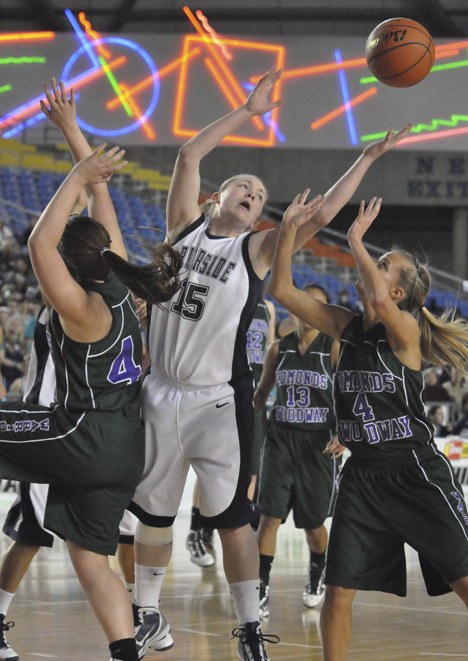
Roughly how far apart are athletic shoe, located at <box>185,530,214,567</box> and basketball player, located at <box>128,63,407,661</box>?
113 inches

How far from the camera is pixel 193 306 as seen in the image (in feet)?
13.1

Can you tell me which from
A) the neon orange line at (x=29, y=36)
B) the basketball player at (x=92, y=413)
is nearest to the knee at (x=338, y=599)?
the basketball player at (x=92, y=413)

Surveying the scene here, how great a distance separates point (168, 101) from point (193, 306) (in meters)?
15.2

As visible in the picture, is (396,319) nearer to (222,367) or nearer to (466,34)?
(222,367)

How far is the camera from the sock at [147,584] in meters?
4.13

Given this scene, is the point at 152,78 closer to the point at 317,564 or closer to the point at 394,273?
the point at 317,564

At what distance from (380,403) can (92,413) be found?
0.98 metres

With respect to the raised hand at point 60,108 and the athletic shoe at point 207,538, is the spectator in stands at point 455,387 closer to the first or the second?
the athletic shoe at point 207,538

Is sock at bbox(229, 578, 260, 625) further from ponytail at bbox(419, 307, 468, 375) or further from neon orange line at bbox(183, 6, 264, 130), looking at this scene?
neon orange line at bbox(183, 6, 264, 130)

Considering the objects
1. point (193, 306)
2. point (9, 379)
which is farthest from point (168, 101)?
point (193, 306)

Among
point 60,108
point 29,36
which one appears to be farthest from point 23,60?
point 60,108

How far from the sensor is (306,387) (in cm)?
591

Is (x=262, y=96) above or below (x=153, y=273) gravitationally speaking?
above

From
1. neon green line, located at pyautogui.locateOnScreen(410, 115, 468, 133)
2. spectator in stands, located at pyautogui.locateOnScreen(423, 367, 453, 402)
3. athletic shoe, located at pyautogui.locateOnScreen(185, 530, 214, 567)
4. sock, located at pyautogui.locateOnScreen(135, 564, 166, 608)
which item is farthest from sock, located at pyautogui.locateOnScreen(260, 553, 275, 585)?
neon green line, located at pyautogui.locateOnScreen(410, 115, 468, 133)
